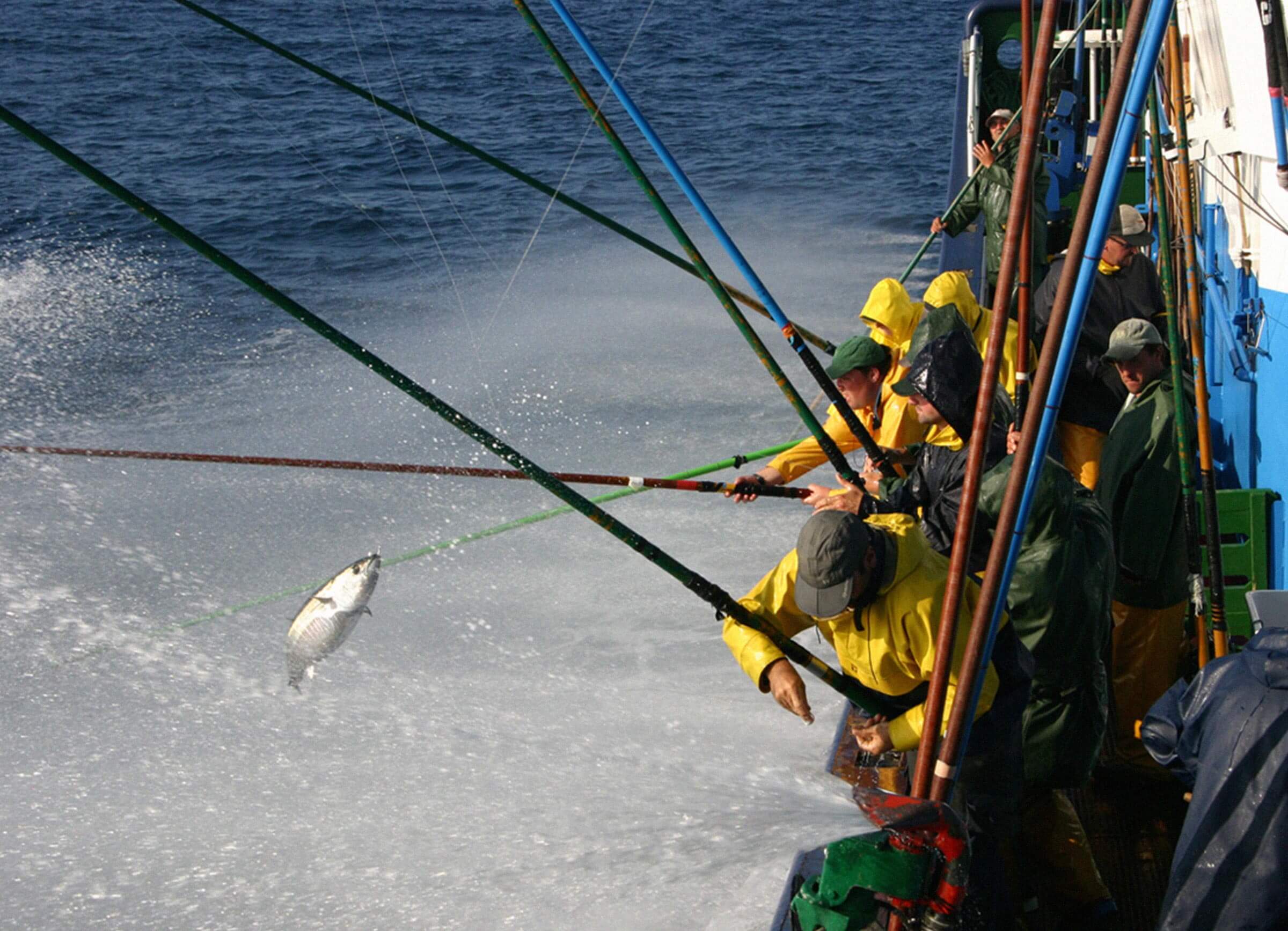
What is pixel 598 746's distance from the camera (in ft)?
16.3

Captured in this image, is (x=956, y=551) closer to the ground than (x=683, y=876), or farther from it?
farther from it

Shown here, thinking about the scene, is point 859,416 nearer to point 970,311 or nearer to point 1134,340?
point 970,311

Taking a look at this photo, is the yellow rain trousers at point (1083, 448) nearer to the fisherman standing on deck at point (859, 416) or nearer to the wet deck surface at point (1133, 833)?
the fisherman standing on deck at point (859, 416)

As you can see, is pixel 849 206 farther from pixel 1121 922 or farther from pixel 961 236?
pixel 1121 922

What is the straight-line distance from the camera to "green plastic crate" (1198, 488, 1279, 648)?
411cm

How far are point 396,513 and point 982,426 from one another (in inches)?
215

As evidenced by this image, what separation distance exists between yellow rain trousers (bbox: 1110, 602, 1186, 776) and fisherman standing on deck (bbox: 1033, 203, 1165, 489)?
35.0 inches

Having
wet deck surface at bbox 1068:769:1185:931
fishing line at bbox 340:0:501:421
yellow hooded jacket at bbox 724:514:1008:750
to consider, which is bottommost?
fishing line at bbox 340:0:501:421

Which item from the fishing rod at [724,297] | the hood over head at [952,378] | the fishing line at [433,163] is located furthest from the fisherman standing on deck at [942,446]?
the fishing line at [433,163]

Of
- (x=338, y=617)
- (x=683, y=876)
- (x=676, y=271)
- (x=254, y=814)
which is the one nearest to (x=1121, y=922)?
(x=683, y=876)

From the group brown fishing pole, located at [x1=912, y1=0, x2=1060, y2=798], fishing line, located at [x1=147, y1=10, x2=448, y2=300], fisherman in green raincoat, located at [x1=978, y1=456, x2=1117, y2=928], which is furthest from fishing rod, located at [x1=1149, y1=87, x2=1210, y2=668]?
fishing line, located at [x1=147, y1=10, x2=448, y2=300]

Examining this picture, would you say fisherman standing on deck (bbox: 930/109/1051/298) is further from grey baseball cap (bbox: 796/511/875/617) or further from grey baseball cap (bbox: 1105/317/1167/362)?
grey baseball cap (bbox: 796/511/875/617)

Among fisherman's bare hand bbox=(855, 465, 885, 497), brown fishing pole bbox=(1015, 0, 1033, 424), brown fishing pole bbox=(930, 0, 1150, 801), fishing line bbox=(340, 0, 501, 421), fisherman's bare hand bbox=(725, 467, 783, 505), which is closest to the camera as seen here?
brown fishing pole bbox=(930, 0, 1150, 801)

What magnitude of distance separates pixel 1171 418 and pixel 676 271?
8.67 metres
